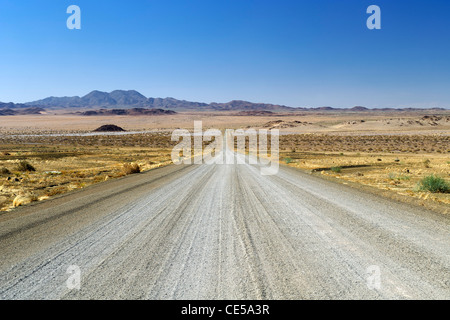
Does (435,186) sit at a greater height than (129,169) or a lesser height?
greater

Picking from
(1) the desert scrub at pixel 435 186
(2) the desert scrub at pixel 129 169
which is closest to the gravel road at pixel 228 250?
(1) the desert scrub at pixel 435 186

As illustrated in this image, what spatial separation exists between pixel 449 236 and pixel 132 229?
21.3 feet

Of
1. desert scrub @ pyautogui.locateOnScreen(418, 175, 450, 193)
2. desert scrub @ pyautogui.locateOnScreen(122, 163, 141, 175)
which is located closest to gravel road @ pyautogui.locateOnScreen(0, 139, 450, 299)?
desert scrub @ pyautogui.locateOnScreen(418, 175, 450, 193)

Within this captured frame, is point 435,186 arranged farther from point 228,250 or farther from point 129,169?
point 129,169

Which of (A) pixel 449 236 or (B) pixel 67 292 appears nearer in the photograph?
(B) pixel 67 292

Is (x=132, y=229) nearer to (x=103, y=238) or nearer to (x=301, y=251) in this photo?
(x=103, y=238)

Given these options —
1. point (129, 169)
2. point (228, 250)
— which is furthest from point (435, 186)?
point (129, 169)

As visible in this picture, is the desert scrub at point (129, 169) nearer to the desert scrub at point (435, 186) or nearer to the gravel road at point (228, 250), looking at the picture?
the gravel road at point (228, 250)

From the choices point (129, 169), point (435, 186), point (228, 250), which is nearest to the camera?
point (228, 250)

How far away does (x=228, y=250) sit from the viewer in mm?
5602

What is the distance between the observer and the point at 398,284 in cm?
420
